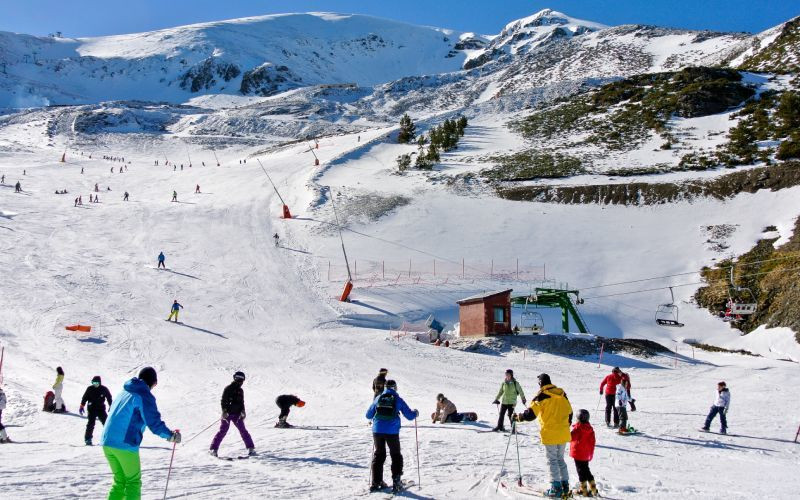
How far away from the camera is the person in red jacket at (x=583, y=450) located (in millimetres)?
8336

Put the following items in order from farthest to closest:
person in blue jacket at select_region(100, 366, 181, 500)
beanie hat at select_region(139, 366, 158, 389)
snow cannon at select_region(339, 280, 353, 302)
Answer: snow cannon at select_region(339, 280, 353, 302), beanie hat at select_region(139, 366, 158, 389), person in blue jacket at select_region(100, 366, 181, 500)

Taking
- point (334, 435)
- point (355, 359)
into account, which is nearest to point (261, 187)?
point (355, 359)

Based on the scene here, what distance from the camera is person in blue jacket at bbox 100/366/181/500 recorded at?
634 centimetres

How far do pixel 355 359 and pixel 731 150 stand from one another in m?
49.6

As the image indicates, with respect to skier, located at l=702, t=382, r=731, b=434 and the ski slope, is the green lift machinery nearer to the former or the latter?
the ski slope

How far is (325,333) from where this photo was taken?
95.4 feet

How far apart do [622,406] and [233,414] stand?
27.8ft

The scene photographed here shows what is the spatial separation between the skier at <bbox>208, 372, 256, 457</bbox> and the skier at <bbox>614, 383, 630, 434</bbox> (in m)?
7.99

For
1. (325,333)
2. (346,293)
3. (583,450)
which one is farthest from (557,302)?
(583,450)

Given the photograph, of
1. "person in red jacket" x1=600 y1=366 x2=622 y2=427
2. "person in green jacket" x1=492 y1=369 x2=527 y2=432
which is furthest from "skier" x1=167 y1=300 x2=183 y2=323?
"person in red jacket" x1=600 y1=366 x2=622 y2=427

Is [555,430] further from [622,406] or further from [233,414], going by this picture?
[622,406]

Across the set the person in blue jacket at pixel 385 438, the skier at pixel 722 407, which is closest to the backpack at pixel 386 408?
the person in blue jacket at pixel 385 438

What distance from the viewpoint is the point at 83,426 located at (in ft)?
46.4

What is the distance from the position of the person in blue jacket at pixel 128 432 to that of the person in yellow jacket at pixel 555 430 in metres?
4.59
